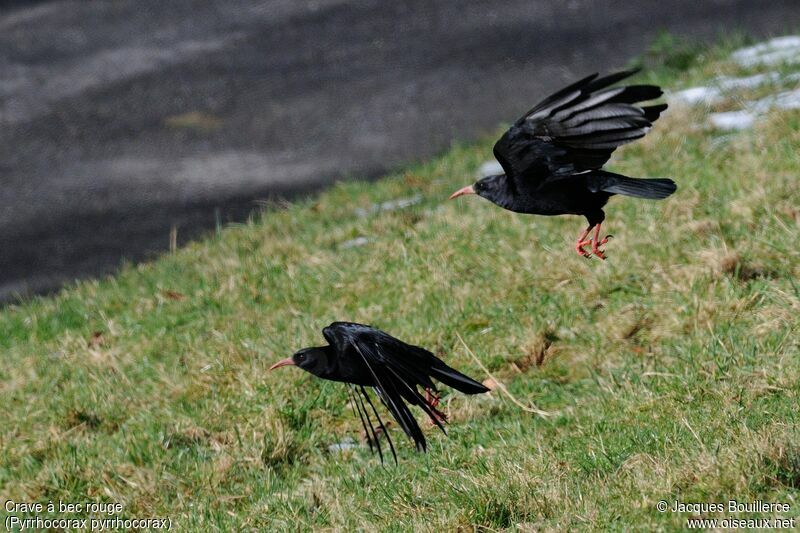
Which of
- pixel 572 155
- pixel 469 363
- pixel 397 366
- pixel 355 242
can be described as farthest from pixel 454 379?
pixel 355 242

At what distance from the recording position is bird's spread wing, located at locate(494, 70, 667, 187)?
3.12 meters

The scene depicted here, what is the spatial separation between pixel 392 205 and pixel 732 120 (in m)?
2.80

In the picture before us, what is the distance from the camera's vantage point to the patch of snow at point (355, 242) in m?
8.10

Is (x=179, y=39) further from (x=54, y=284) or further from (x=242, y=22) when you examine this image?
(x=54, y=284)

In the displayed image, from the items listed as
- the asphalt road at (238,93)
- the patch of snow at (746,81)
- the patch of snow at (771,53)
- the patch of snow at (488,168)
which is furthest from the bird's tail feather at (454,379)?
the patch of snow at (771,53)

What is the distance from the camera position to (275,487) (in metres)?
5.36

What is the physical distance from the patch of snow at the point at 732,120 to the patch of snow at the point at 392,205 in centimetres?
245

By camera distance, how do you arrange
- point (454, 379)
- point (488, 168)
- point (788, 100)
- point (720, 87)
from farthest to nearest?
1. point (720, 87)
2. point (488, 168)
3. point (788, 100)
4. point (454, 379)

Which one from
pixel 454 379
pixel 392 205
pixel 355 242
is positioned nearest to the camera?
pixel 454 379

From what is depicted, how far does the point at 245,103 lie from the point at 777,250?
8.26 metres

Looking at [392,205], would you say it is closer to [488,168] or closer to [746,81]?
[488,168]

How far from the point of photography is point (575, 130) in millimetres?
3293

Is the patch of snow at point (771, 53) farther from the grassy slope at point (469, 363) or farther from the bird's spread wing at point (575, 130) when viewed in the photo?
the bird's spread wing at point (575, 130)

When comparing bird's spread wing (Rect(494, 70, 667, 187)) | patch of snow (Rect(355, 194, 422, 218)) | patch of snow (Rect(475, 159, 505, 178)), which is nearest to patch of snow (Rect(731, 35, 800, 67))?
patch of snow (Rect(475, 159, 505, 178))
